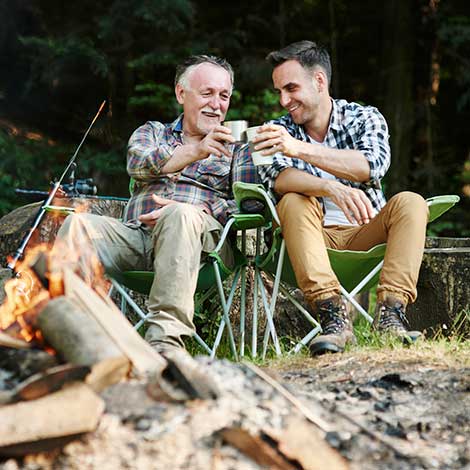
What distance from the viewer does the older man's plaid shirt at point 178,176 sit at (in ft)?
10.9

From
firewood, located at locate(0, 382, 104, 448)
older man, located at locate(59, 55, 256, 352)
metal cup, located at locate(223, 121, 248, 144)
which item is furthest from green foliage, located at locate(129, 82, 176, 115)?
firewood, located at locate(0, 382, 104, 448)

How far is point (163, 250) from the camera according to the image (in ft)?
9.45

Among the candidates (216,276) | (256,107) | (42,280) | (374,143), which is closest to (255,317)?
(216,276)

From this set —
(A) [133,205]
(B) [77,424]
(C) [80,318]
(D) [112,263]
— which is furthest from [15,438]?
(A) [133,205]

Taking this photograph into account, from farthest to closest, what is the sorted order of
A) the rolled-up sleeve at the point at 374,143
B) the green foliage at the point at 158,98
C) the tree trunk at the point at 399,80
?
the tree trunk at the point at 399,80 < the green foliage at the point at 158,98 < the rolled-up sleeve at the point at 374,143

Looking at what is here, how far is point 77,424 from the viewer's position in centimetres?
150

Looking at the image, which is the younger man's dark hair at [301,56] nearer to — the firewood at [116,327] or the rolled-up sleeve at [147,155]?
the rolled-up sleeve at [147,155]

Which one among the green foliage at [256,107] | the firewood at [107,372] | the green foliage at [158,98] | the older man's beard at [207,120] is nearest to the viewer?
the firewood at [107,372]

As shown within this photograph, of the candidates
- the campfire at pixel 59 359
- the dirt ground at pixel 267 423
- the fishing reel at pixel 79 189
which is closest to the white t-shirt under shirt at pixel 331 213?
the dirt ground at pixel 267 423

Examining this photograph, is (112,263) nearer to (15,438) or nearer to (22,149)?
(15,438)

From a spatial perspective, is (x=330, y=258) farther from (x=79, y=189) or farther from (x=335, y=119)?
(x=79, y=189)

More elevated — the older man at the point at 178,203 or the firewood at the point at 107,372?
the older man at the point at 178,203

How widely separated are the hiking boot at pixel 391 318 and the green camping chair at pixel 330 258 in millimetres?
155

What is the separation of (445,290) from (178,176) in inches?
55.1
